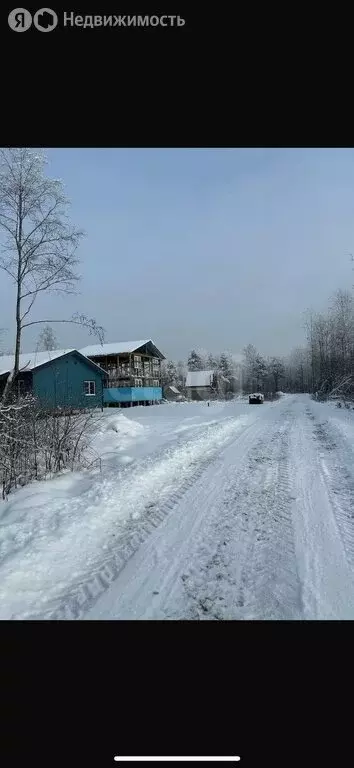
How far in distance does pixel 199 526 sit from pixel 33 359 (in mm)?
1533

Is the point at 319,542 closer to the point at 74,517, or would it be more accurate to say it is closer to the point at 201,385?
the point at 201,385

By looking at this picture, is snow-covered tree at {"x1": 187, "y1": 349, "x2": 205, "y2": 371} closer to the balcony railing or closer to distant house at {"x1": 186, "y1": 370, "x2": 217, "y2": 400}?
distant house at {"x1": 186, "y1": 370, "x2": 217, "y2": 400}

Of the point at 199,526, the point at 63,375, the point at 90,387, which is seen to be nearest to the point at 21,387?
the point at 63,375

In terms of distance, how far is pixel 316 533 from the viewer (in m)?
1.88

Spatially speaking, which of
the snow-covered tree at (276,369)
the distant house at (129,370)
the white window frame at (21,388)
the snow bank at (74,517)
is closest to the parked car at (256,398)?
the snow-covered tree at (276,369)

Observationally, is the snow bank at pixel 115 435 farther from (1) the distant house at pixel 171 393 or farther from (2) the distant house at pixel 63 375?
(1) the distant house at pixel 171 393

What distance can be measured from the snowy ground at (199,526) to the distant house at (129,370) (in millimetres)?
170

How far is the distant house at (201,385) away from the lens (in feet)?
6.79

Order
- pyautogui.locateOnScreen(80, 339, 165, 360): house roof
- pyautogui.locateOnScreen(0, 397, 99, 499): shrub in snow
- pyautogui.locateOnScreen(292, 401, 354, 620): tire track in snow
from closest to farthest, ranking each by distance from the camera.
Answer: pyautogui.locateOnScreen(292, 401, 354, 620): tire track in snow, pyautogui.locateOnScreen(80, 339, 165, 360): house roof, pyautogui.locateOnScreen(0, 397, 99, 499): shrub in snow

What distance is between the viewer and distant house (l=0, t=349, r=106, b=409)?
7.20ft
